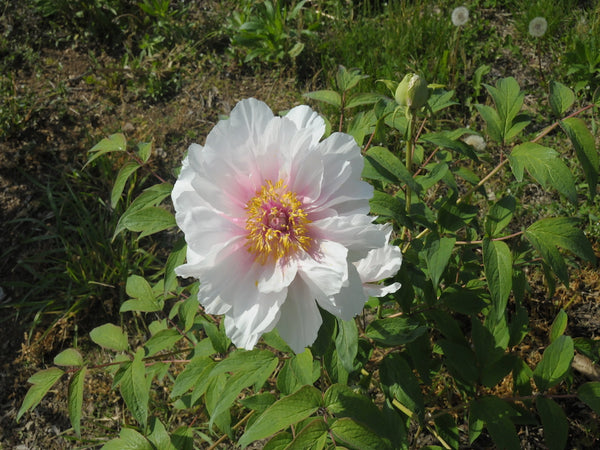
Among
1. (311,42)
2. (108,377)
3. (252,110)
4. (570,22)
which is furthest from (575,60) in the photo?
(108,377)

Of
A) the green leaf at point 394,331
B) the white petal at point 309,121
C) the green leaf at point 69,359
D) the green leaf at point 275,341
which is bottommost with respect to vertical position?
the green leaf at point 69,359

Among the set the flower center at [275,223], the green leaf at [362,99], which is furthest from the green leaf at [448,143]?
the flower center at [275,223]

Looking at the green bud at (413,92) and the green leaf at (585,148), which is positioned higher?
the green bud at (413,92)

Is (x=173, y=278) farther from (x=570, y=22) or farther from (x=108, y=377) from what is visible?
(x=570, y=22)

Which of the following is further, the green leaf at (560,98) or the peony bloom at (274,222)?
the green leaf at (560,98)

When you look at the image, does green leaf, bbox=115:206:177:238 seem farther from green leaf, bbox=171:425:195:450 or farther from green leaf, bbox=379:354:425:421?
green leaf, bbox=379:354:425:421

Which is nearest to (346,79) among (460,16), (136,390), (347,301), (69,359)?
(347,301)

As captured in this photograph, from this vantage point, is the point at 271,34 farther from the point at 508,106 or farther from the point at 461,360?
the point at 461,360

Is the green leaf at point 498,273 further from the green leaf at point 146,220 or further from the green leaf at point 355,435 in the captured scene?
the green leaf at point 146,220
